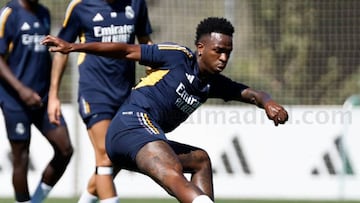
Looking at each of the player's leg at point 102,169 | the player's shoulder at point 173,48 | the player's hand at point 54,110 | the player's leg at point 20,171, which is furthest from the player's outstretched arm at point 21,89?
the player's shoulder at point 173,48

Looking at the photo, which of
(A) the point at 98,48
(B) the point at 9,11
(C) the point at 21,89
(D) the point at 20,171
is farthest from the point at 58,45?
(D) the point at 20,171

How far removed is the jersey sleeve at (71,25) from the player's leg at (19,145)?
2.98ft

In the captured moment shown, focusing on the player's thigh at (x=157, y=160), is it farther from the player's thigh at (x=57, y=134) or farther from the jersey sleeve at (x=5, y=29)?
the jersey sleeve at (x=5, y=29)

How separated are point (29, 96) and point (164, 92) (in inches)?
78.7

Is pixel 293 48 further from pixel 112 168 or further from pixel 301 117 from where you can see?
pixel 112 168

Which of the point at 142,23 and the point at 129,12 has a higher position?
the point at 129,12

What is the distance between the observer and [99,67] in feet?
29.3

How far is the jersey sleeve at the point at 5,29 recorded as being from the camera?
9.23 m

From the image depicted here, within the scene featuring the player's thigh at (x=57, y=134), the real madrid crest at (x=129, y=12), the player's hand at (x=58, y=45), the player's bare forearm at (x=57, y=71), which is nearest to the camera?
the player's hand at (x=58, y=45)

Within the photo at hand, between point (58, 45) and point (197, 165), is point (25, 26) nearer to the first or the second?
point (58, 45)

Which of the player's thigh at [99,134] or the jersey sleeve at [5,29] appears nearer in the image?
the player's thigh at [99,134]

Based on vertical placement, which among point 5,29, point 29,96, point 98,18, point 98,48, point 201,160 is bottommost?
point 201,160

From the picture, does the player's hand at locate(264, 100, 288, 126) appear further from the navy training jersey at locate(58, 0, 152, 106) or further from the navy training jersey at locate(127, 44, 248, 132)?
the navy training jersey at locate(58, 0, 152, 106)

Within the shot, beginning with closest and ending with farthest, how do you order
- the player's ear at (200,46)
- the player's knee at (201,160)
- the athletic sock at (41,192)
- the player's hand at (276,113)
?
the player's hand at (276,113)
the player's ear at (200,46)
the player's knee at (201,160)
the athletic sock at (41,192)
